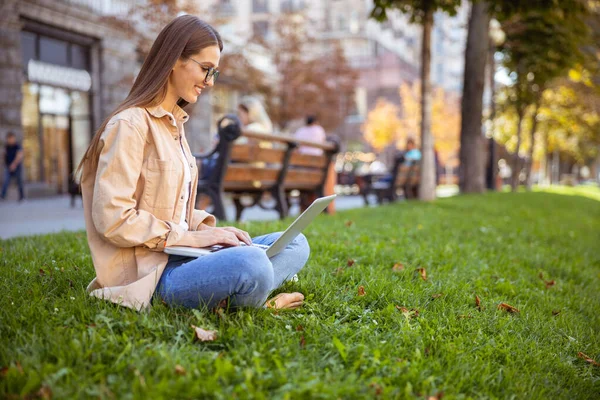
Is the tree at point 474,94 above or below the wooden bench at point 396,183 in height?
above

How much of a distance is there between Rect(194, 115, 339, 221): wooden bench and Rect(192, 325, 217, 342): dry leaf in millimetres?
4702

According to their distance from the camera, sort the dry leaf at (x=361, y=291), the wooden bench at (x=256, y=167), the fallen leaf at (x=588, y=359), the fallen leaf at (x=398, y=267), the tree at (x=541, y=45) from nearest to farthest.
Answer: the fallen leaf at (x=588, y=359)
the dry leaf at (x=361, y=291)
the fallen leaf at (x=398, y=267)
the wooden bench at (x=256, y=167)
the tree at (x=541, y=45)

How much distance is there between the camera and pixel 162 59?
9.96 feet

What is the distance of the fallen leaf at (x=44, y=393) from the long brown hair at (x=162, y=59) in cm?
113

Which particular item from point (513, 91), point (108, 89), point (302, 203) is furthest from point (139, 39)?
point (513, 91)

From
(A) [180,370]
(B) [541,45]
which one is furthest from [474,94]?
(A) [180,370]

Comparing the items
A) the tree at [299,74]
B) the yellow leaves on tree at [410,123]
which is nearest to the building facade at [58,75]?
the tree at [299,74]

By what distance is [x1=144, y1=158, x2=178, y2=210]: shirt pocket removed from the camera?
3016mm

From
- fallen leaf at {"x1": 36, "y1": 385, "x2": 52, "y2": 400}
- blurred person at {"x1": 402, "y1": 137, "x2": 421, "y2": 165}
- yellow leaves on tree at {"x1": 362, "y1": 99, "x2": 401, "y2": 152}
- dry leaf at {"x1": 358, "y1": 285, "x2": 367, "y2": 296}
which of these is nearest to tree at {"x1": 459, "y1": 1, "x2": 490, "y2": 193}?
blurred person at {"x1": 402, "y1": 137, "x2": 421, "y2": 165}

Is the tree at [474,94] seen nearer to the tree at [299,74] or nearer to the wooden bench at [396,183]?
the wooden bench at [396,183]

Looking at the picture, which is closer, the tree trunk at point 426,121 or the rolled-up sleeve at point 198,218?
the rolled-up sleeve at point 198,218

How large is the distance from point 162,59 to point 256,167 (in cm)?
513

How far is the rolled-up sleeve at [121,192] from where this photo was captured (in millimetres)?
2820

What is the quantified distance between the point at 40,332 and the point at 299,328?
1.19 m
